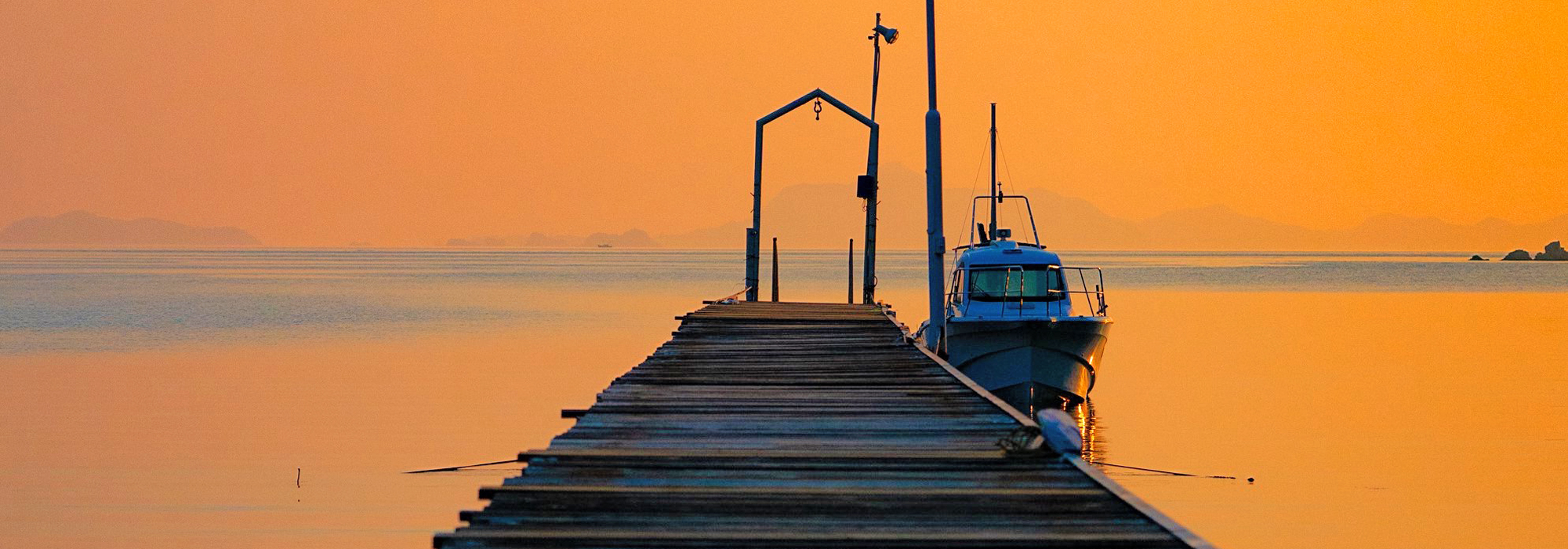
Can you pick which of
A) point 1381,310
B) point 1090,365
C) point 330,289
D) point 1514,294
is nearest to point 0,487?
point 1090,365

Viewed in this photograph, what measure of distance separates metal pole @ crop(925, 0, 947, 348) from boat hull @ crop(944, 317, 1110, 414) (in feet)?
2.01

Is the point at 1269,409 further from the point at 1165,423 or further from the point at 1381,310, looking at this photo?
the point at 1381,310

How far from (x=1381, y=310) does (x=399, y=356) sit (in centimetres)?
4536

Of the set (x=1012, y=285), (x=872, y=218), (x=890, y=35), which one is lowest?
(x=1012, y=285)

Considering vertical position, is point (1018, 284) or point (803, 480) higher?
point (1018, 284)

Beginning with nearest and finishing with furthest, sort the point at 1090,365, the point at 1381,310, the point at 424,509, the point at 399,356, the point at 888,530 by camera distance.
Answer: the point at 888,530, the point at 424,509, the point at 1090,365, the point at 399,356, the point at 1381,310

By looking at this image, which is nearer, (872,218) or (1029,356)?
(1029,356)

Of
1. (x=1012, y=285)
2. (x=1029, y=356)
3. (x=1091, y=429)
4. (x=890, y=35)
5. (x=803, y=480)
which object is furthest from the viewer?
(x=890, y=35)

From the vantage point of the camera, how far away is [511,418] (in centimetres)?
2620

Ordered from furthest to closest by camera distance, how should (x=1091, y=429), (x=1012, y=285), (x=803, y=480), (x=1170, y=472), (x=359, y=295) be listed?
(x=359, y=295) → (x=1012, y=285) → (x=1091, y=429) → (x=1170, y=472) → (x=803, y=480)

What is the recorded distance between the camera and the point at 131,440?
22156 mm

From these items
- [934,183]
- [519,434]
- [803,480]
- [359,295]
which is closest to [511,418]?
[519,434]

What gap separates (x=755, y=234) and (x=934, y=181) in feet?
36.8

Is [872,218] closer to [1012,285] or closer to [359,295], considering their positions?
[1012,285]
